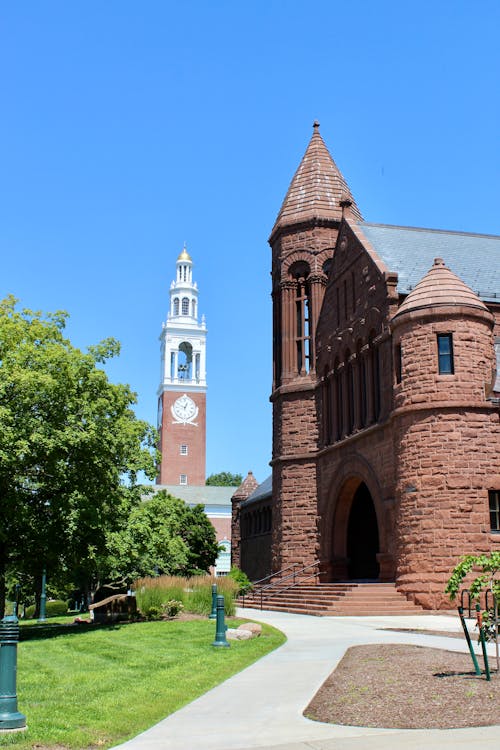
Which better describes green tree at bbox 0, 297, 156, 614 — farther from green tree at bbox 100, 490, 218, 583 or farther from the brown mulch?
the brown mulch

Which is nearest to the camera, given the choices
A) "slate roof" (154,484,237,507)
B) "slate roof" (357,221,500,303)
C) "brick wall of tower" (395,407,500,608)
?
"brick wall of tower" (395,407,500,608)

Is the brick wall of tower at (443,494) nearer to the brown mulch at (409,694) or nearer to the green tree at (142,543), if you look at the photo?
the green tree at (142,543)

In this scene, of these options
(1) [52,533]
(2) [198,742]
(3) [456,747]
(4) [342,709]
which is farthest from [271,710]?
(1) [52,533]

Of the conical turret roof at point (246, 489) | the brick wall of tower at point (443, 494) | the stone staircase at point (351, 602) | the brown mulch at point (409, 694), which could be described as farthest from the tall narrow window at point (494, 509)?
the conical turret roof at point (246, 489)

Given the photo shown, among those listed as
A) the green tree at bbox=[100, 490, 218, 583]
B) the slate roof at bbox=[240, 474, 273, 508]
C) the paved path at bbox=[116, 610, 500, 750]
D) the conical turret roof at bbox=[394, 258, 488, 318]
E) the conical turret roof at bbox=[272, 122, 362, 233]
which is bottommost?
the paved path at bbox=[116, 610, 500, 750]

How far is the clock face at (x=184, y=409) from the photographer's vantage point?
111463mm

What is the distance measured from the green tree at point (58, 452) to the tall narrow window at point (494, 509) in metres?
9.86

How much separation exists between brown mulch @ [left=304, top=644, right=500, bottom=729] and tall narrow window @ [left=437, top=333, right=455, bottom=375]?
45.6ft

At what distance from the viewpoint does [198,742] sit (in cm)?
740

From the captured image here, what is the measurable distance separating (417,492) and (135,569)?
8.61 meters

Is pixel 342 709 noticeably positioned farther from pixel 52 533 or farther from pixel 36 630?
pixel 36 630

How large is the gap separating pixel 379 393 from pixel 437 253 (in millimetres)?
6663

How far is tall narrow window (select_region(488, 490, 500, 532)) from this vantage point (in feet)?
80.4

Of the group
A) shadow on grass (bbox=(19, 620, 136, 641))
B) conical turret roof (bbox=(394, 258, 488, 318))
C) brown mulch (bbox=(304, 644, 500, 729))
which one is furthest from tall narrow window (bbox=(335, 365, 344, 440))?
brown mulch (bbox=(304, 644, 500, 729))
